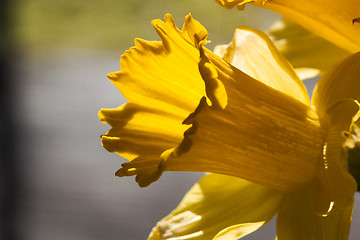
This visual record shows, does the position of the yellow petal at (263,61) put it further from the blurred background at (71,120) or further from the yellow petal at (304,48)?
the blurred background at (71,120)

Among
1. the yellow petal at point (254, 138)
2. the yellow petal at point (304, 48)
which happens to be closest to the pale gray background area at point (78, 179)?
the yellow petal at point (304, 48)

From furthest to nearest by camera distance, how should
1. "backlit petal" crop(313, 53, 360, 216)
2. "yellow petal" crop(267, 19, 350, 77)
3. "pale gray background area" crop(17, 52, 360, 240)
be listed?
1. "pale gray background area" crop(17, 52, 360, 240)
2. "yellow petal" crop(267, 19, 350, 77)
3. "backlit petal" crop(313, 53, 360, 216)

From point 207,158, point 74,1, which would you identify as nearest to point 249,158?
point 207,158

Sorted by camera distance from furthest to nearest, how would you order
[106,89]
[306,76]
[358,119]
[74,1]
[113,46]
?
1. [74,1]
2. [113,46]
3. [106,89]
4. [306,76]
5. [358,119]

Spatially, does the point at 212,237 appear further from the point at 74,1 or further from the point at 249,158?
the point at 74,1

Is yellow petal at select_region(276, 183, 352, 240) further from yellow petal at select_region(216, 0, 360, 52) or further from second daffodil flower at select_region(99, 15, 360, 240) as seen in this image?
yellow petal at select_region(216, 0, 360, 52)

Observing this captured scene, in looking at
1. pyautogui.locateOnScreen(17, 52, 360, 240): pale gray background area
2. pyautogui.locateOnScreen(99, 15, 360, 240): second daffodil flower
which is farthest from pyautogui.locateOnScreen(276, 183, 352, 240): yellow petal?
pyautogui.locateOnScreen(17, 52, 360, 240): pale gray background area

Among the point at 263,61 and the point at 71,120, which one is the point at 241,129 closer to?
the point at 263,61
